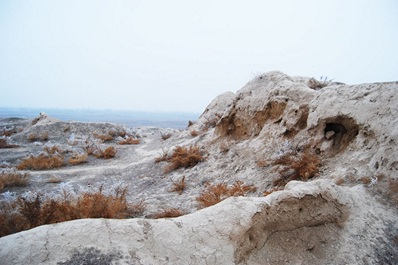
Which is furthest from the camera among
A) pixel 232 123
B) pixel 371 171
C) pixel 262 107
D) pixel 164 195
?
pixel 232 123

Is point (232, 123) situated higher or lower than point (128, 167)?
higher

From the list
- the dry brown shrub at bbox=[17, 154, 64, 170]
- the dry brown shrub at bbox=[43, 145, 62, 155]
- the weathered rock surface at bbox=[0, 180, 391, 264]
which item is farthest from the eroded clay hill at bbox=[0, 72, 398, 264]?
the dry brown shrub at bbox=[43, 145, 62, 155]

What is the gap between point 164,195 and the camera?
5957 mm

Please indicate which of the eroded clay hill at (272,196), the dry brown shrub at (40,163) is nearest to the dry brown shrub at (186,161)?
the eroded clay hill at (272,196)

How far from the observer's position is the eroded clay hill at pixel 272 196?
6.95 ft

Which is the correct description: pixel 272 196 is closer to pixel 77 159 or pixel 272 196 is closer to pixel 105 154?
pixel 77 159

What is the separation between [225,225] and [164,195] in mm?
3840

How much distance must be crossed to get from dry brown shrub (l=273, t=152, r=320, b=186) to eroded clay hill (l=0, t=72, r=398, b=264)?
0.9 inches

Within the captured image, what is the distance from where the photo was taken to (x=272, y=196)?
2.76m

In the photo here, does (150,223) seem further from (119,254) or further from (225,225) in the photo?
(225,225)

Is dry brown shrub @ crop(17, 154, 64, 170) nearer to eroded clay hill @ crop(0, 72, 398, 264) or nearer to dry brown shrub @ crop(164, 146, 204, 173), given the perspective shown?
eroded clay hill @ crop(0, 72, 398, 264)

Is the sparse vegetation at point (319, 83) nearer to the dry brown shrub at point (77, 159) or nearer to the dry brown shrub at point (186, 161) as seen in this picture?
the dry brown shrub at point (186, 161)

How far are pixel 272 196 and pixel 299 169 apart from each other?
2116 millimetres

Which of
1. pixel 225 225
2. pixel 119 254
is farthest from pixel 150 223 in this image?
pixel 225 225
